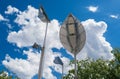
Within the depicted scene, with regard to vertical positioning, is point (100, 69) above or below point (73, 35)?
above

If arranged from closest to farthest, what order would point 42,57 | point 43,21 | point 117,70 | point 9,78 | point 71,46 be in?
point 71,46 → point 42,57 → point 43,21 → point 117,70 → point 9,78

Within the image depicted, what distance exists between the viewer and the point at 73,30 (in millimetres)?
6484

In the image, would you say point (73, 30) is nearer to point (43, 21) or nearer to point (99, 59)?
point (43, 21)

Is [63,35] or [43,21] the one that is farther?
[43,21]

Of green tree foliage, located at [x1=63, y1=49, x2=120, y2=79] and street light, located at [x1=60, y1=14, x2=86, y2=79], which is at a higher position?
green tree foliage, located at [x1=63, y1=49, x2=120, y2=79]

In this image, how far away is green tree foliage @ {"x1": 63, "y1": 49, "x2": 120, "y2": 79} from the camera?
148 feet

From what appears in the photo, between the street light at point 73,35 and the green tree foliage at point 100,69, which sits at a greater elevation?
the green tree foliage at point 100,69

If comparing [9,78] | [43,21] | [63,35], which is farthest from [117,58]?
[63,35]

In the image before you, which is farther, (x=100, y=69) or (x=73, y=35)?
(x=100, y=69)

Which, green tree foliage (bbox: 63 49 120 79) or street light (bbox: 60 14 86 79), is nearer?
street light (bbox: 60 14 86 79)

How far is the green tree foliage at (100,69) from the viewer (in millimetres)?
45125

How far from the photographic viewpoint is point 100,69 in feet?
153

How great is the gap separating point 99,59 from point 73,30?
144 feet

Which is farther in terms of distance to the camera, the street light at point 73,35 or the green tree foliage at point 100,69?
the green tree foliage at point 100,69
